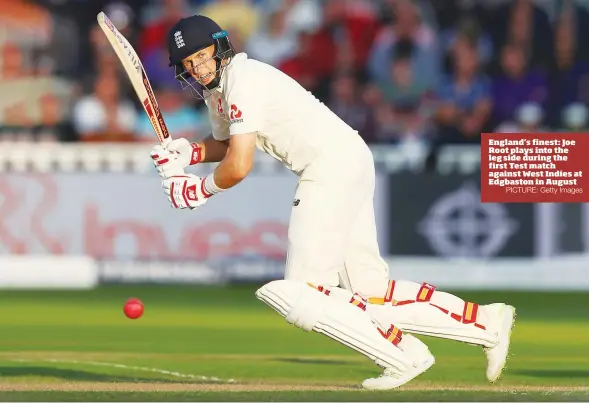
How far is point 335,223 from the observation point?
6.25 meters

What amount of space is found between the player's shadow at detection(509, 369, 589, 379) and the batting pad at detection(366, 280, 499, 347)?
1126 mm

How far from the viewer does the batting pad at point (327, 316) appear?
6.14m

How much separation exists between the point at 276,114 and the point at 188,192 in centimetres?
50

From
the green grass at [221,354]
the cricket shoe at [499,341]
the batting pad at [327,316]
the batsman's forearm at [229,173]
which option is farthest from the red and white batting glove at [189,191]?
the cricket shoe at [499,341]

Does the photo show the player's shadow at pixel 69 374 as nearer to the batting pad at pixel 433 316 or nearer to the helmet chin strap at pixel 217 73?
the batting pad at pixel 433 316

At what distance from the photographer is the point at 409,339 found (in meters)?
6.57

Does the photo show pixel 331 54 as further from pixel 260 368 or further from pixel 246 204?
pixel 260 368

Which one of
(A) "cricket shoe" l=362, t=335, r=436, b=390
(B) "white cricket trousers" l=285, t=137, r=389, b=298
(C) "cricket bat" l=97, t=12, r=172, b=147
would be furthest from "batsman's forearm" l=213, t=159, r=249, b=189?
(A) "cricket shoe" l=362, t=335, r=436, b=390

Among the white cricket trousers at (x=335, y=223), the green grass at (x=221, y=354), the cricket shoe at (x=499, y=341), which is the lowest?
the green grass at (x=221, y=354)

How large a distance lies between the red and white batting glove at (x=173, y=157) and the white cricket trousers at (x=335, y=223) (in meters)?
0.56

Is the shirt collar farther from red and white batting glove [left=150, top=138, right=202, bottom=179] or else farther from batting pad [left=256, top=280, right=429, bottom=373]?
batting pad [left=256, top=280, right=429, bottom=373]

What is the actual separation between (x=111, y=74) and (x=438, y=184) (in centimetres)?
338

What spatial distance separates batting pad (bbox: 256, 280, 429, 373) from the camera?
6.14 m

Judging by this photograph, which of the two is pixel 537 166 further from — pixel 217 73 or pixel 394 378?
pixel 217 73
